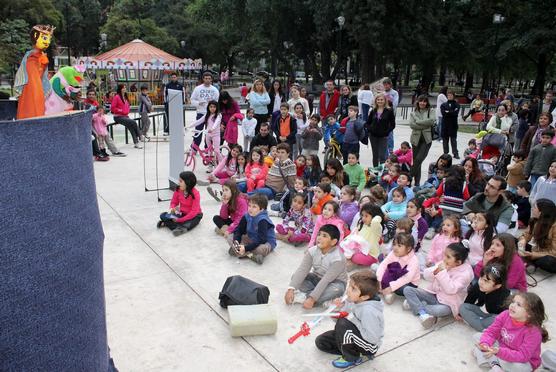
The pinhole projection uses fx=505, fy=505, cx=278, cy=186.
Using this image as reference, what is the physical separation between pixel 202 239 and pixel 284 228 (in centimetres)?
109

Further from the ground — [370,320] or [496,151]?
[496,151]

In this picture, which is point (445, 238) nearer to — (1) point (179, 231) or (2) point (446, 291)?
(2) point (446, 291)

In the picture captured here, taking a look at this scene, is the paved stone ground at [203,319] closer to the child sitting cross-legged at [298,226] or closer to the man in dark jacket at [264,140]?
the child sitting cross-legged at [298,226]

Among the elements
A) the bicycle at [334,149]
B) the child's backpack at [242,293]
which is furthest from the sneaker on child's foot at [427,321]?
the bicycle at [334,149]

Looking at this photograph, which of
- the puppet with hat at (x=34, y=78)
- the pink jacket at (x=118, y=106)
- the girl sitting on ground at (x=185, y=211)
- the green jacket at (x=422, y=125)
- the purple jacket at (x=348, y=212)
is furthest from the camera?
the pink jacket at (x=118, y=106)

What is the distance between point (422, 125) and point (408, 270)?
15.4ft

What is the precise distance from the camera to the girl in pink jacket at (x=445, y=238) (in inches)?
211

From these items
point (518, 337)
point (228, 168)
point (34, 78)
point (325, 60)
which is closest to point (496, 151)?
point (228, 168)

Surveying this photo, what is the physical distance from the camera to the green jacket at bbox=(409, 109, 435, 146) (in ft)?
29.8

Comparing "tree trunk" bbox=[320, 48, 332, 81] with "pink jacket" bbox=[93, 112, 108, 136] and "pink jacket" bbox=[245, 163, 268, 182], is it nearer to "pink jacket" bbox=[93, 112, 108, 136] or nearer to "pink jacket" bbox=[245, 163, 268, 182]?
"pink jacket" bbox=[93, 112, 108, 136]

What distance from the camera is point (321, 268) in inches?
196

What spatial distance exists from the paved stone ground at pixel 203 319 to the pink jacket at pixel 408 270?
220 mm

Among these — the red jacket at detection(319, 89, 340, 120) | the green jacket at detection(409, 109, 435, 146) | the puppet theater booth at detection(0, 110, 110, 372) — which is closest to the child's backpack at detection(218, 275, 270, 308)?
the puppet theater booth at detection(0, 110, 110, 372)

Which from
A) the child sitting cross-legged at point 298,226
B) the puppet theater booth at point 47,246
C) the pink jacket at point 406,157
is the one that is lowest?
the child sitting cross-legged at point 298,226
